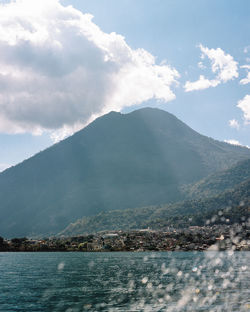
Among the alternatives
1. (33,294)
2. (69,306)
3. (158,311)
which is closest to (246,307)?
(158,311)

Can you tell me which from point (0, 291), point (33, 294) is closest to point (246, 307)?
point (33, 294)

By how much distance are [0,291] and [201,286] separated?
4055cm

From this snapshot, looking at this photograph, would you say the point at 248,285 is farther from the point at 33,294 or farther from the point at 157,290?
the point at 33,294

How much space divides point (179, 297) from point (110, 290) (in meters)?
14.9

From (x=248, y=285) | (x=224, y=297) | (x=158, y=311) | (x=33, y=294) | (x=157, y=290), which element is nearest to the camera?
(x=158, y=311)

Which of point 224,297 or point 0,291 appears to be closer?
point 224,297

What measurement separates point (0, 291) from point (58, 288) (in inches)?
447

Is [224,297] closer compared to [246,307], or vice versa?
[246,307]

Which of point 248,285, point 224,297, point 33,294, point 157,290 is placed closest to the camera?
point 224,297

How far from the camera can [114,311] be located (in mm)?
47219

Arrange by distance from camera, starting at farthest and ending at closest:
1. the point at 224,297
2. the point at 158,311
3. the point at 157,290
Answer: the point at 157,290
the point at 224,297
the point at 158,311

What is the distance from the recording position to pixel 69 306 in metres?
51.2

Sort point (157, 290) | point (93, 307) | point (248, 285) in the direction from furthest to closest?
point (248, 285)
point (157, 290)
point (93, 307)

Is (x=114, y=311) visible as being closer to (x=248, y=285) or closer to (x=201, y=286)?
(x=201, y=286)
